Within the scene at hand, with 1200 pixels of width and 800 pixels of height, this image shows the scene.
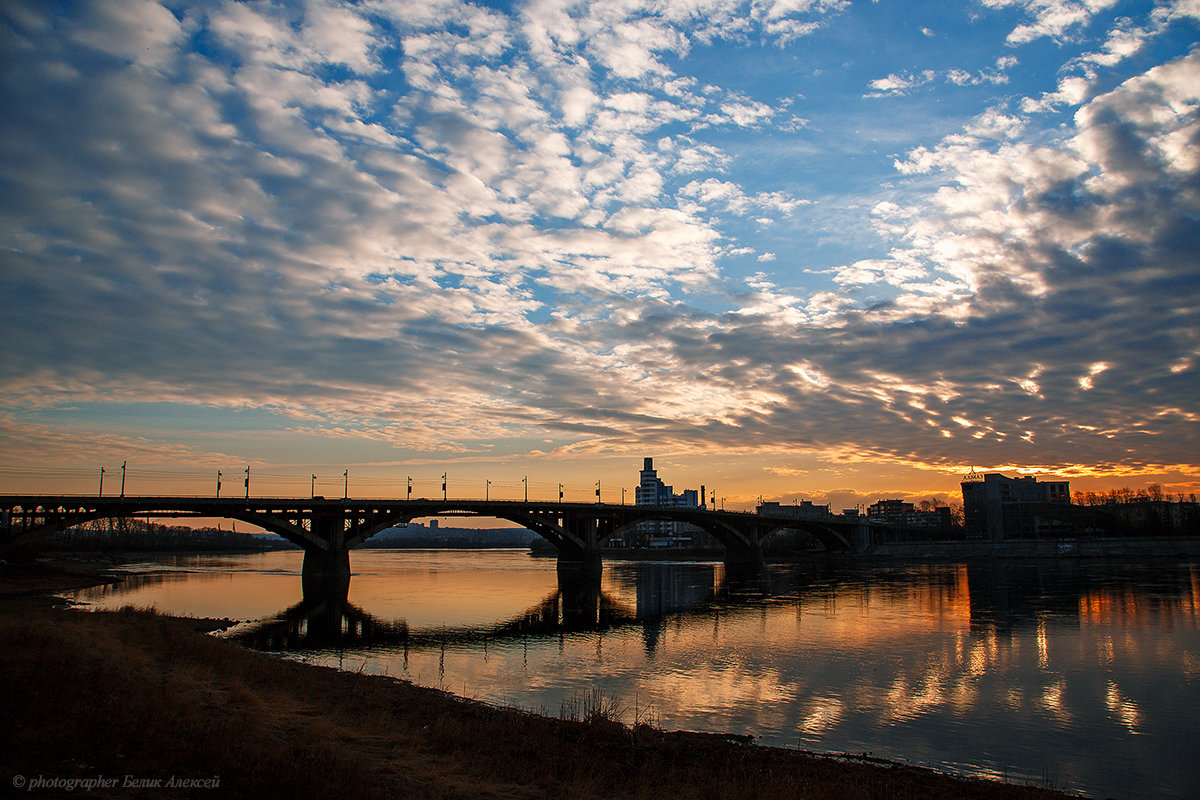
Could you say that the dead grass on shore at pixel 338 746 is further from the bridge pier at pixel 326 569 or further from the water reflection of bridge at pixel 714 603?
the bridge pier at pixel 326 569

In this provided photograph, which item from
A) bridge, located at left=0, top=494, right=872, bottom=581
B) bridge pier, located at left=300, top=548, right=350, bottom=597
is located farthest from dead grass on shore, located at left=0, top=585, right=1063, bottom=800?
bridge pier, located at left=300, top=548, right=350, bottom=597

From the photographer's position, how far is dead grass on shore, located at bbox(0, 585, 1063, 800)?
10492mm

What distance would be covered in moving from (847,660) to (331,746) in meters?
23.7

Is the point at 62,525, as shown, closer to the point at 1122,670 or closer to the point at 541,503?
the point at 541,503

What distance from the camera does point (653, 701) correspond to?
23.0 metres

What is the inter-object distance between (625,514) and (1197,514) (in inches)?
4841

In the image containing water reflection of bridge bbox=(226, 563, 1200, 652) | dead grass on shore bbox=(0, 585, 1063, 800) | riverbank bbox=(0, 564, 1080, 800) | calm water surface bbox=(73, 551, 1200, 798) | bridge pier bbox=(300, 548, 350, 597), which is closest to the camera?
riverbank bbox=(0, 564, 1080, 800)

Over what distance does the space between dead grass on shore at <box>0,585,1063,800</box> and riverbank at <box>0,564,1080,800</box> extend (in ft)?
0.13

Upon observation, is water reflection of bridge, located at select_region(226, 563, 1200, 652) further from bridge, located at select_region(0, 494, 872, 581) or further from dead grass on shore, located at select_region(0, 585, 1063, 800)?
dead grass on shore, located at select_region(0, 585, 1063, 800)

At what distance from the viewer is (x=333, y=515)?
A: 7731 cm

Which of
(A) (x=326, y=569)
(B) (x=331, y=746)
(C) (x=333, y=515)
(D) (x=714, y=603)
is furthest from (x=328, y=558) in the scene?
(B) (x=331, y=746)

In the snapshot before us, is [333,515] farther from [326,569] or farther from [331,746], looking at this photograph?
[331,746]

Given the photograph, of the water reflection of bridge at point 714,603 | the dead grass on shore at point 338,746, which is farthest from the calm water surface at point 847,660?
the dead grass on shore at point 338,746

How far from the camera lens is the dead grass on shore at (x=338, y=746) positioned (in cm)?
1049
